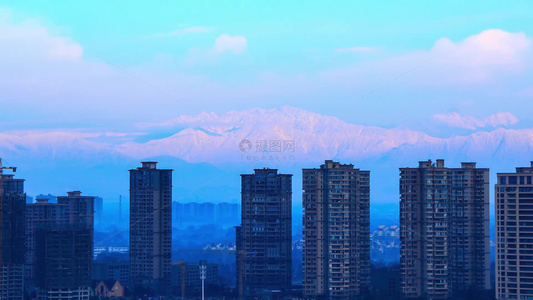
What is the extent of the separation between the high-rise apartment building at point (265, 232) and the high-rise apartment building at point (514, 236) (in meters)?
9.76

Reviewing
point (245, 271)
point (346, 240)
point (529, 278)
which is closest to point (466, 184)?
point (346, 240)

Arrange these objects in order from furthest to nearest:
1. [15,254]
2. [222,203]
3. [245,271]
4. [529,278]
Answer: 1. [222,203]
2. [245,271]
3. [15,254]
4. [529,278]

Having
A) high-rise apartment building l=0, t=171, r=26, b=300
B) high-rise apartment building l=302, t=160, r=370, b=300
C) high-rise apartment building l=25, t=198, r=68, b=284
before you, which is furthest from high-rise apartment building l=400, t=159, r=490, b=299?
high-rise apartment building l=25, t=198, r=68, b=284

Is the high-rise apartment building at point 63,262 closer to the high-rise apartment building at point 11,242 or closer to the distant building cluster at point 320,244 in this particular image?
the distant building cluster at point 320,244

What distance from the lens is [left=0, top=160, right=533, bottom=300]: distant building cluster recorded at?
26.2 m

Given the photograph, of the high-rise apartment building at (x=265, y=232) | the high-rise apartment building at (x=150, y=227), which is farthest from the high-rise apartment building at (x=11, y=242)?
the high-rise apartment building at (x=265, y=232)

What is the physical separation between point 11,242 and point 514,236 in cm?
1507

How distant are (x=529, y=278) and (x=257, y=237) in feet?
36.6

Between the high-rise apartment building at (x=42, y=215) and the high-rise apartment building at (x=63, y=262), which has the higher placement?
the high-rise apartment building at (x=42, y=215)

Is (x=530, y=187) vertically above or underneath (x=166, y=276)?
above

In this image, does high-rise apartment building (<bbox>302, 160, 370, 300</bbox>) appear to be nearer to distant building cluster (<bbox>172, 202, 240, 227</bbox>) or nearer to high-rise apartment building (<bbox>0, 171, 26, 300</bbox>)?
high-rise apartment building (<bbox>0, 171, 26, 300</bbox>)

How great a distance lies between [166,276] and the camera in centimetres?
3191

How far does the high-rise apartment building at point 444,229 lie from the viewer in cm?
2616

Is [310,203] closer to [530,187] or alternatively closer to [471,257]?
[471,257]
